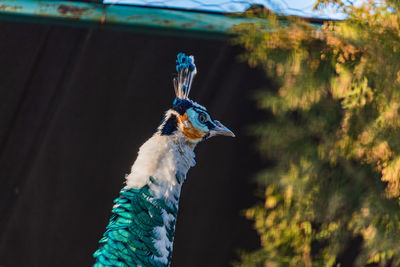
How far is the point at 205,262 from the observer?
206 cm

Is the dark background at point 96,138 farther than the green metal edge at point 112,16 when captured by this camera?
Yes

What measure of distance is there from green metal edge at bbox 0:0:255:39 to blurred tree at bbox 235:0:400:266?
0.21 m

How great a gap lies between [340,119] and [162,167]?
0.49m

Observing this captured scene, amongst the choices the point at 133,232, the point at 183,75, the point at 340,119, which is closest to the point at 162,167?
the point at 133,232

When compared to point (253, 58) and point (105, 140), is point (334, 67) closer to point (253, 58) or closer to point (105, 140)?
point (253, 58)

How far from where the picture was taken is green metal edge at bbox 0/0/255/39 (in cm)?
154

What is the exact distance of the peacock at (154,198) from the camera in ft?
4.39

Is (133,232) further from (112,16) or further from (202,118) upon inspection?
(112,16)

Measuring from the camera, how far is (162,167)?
1.40 m

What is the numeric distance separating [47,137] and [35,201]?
0.93 feet

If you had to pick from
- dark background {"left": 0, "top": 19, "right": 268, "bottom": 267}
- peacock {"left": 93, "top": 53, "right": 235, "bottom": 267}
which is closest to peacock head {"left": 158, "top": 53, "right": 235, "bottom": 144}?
peacock {"left": 93, "top": 53, "right": 235, "bottom": 267}

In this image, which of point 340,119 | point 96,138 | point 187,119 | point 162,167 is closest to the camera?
point 340,119

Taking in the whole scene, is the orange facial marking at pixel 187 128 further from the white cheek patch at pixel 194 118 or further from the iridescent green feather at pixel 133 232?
the iridescent green feather at pixel 133 232

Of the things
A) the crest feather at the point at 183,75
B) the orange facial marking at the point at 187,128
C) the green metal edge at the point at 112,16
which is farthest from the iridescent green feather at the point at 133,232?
the green metal edge at the point at 112,16
